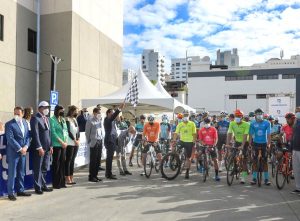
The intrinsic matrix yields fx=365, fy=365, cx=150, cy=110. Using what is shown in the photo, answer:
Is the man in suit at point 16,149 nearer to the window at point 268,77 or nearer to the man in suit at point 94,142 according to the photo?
the man in suit at point 94,142

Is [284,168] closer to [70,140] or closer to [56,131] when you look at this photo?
[70,140]

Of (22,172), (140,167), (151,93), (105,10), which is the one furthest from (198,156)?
(105,10)

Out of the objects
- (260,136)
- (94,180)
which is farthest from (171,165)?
(260,136)

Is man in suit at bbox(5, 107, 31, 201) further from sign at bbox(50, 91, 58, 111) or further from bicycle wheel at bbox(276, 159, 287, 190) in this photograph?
bicycle wheel at bbox(276, 159, 287, 190)

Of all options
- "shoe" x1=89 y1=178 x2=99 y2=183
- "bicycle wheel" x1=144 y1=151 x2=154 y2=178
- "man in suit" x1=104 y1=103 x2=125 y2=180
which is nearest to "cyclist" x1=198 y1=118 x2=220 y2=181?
"bicycle wheel" x1=144 y1=151 x2=154 y2=178

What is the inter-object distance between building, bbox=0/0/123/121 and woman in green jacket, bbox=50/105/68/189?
11.9 metres

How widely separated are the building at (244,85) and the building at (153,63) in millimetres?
94339

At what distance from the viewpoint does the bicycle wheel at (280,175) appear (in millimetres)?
9322

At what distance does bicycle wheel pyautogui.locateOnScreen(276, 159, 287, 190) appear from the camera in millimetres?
9322

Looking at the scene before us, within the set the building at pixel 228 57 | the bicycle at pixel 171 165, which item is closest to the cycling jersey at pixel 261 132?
the bicycle at pixel 171 165

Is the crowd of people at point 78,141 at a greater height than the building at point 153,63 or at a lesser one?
lesser

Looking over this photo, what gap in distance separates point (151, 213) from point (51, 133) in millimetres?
3355

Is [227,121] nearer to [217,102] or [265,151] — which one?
[265,151]

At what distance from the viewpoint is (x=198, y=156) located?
10.7 meters
